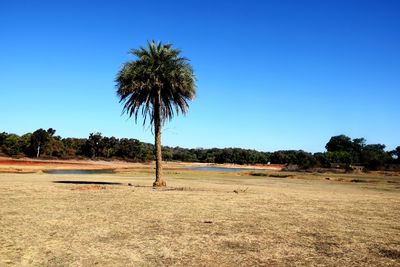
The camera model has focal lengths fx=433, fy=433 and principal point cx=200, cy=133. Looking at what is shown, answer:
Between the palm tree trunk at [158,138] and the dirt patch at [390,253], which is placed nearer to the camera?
the dirt patch at [390,253]

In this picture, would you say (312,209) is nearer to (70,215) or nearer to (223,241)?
(223,241)

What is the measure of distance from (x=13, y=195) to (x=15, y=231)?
413 inches

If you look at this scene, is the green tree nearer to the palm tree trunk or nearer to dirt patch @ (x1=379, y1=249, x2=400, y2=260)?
the palm tree trunk

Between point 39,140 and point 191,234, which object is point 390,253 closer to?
point 191,234

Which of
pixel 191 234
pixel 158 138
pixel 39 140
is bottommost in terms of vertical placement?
pixel 191 234

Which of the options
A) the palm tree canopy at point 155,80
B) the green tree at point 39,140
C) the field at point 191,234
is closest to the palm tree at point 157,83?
the palm tree canopy at point 155,80

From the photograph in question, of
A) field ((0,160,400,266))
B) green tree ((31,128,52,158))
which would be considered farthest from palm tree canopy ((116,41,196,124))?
green tree ((31,128,52,158))

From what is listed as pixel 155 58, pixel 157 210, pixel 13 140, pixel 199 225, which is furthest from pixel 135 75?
pixel 13 140

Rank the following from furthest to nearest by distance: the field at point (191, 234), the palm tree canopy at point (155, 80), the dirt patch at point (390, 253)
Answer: the palm tree canopy at point (155, 80)
the dirt patch at point (390, 253)
the field at point (191, 234)

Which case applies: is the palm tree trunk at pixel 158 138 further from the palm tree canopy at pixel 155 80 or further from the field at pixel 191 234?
the field at pixel 191 234

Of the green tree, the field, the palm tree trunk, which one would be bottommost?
the field

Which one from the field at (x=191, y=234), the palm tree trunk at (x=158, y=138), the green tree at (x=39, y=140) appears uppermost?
the green tree at (x=39, y=140)

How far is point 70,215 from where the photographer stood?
51.0 ft

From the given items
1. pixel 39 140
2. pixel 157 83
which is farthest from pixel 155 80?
pixel 39 140
